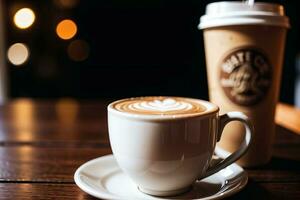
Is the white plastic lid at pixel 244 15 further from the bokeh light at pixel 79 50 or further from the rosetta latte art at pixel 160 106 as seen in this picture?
the bokeh light at pixel 79 50

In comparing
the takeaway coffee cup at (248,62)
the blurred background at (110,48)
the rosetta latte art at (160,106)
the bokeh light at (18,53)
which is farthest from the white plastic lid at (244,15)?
the bokeh light at (18,53)

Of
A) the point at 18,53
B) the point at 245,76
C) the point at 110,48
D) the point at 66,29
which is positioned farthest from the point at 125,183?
the point at 18,53

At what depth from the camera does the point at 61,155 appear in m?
0.59

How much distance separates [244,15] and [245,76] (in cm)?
9

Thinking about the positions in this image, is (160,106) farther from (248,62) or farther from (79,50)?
(79,50)

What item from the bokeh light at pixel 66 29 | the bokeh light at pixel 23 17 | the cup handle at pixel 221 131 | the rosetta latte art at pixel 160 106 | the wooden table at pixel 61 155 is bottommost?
the wooden table at pixel 61 155

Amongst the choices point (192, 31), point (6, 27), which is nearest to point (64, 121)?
point (192, 31)

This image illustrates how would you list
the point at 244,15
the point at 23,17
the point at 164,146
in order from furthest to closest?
the point at 23,17 → the point at 244,15 → the point at 164,146

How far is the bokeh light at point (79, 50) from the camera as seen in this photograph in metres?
2.26

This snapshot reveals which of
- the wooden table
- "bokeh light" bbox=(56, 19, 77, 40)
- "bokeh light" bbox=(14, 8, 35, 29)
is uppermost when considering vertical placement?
"bokeh light" bbox=(14, 8, 35, 29)

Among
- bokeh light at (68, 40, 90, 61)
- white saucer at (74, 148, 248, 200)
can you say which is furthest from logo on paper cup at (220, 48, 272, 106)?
bokeh light at (68, 40, 90, 61)

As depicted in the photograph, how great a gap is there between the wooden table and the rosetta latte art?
4.6 inches

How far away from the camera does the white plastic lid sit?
0.52 m

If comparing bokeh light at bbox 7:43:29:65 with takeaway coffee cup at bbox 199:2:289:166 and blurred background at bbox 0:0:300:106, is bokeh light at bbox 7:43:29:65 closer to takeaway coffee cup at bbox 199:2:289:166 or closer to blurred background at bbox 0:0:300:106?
blurred background at bbox 0:0:300:106
